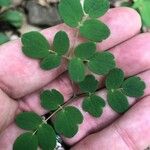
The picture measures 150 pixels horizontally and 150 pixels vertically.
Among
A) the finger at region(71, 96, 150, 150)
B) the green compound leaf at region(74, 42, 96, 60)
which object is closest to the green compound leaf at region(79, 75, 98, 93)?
the green compound leaf at region(74, 42, 96, 60)

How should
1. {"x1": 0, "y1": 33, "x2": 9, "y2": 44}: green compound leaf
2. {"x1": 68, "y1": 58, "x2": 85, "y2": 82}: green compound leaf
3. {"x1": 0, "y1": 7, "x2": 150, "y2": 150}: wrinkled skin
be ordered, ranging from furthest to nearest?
{"x1": 0, "y1": 33, "x2": 9, "y2": 44}: green compound leaf < {"x1": 0, "y1": 7, "x2": 150, "y2": 150}: wrinkled skin < {"x1": 68, "y1": 58, "x2": 85, "y2": 82}: green compound leaf

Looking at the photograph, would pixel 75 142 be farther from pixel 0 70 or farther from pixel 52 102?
pixel 0 70

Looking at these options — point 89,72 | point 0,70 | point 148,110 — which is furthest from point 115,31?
point 0,70

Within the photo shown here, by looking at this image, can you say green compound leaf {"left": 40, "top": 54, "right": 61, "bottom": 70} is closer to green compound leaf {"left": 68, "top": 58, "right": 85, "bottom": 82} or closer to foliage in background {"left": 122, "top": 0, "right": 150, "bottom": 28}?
green compound leaf {"left": 68, "top": 58, "right": 85, "bottom": 82}

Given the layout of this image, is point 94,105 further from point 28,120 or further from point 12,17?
point 12,17

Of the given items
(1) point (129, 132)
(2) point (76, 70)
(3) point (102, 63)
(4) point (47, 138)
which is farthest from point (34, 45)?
(1) point (129, 132)

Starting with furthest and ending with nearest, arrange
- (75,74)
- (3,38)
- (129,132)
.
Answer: (3,38) < (129,132) < (75,74)
